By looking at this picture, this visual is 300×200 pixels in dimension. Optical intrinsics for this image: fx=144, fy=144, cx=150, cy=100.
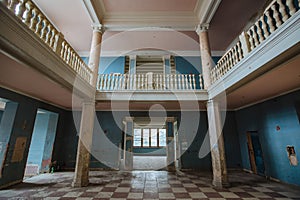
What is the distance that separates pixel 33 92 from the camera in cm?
484

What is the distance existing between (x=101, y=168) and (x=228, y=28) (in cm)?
873

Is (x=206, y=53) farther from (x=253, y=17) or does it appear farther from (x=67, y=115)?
(x=67, y=115)

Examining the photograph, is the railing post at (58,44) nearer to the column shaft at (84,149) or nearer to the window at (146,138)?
the column shaft at (84,149)

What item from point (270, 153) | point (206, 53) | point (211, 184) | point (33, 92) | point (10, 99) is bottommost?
point (211, 184)

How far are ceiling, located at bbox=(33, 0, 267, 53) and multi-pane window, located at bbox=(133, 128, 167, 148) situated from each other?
1090 centimetres

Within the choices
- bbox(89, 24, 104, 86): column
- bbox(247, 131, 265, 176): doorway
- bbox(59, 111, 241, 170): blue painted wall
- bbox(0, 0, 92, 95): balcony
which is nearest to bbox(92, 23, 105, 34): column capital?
bbox(89, 24, 104, 86): column

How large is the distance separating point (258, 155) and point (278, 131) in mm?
1625

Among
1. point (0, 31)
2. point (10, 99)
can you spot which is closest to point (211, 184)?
point (0, 31)

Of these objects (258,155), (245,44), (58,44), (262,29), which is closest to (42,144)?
(58,44)

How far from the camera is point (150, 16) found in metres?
6.23

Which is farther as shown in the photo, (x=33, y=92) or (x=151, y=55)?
(x=151, y=55)

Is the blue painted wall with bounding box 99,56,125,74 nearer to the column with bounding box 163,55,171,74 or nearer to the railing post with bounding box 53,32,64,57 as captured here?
the column with bounding box 163,55,171,74

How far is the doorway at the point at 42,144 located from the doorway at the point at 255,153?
29.2 ft

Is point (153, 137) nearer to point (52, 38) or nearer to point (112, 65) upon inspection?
point (112, 65)
